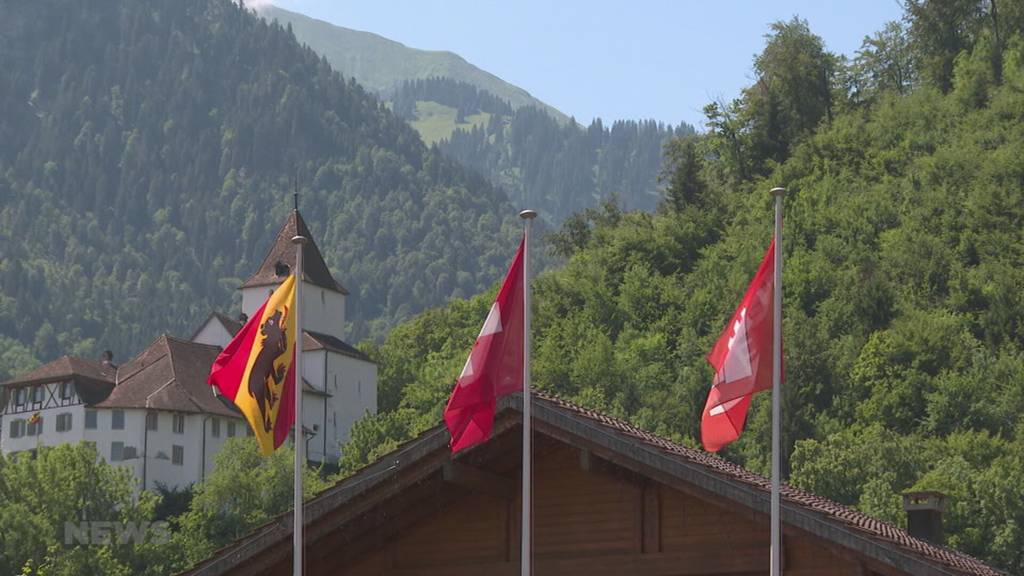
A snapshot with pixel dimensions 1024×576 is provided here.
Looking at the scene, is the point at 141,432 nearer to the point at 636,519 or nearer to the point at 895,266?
the point at 895,266

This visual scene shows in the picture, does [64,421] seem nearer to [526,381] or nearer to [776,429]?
[526,381]

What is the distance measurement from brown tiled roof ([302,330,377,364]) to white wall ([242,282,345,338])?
0.43 meters

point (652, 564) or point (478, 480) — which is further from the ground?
point (478, 480)

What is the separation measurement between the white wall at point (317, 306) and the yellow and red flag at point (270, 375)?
10696 centimetres

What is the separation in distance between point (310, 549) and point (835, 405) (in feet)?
273

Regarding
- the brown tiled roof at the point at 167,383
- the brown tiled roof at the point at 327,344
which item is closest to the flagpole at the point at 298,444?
the brown tiled roof at the point at 167,383

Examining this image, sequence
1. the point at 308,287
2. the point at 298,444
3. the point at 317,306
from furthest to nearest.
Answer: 1. the point at 308,287
2. the point at 317,306
3. the point at 298,444

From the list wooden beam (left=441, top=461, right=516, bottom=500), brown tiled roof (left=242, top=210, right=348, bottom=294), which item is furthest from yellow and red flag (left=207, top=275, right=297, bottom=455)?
brown tiled roof (left=242, top=210, right=348, bottom=294)

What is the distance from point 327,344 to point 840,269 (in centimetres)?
3287

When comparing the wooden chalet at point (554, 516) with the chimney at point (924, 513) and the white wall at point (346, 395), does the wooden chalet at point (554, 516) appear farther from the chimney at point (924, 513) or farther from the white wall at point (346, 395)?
the white wall at point (346, 395)

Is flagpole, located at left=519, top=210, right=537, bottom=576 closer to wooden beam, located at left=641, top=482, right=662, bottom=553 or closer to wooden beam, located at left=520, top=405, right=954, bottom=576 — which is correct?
wooden beam, located at left=520, top=405, right=954, bottom=576

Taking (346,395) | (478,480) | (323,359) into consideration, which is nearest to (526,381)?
(478,480)

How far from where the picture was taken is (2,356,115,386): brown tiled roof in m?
126

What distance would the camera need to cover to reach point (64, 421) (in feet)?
414
